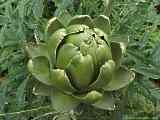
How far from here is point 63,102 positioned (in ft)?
3.22

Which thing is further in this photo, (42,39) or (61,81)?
(42,39)

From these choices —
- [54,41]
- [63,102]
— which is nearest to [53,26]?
[54,41]

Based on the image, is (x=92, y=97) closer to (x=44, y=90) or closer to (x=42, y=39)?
(x=44, y=90)

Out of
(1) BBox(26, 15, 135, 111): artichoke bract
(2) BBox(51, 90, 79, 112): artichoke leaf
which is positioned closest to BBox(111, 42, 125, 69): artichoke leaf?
(1) BBox(26, 15, 135, 111): artichoke bract

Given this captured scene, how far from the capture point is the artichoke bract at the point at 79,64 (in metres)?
0.96

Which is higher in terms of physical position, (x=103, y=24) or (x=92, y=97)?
(x=103, y=24)

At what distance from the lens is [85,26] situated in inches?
39.6

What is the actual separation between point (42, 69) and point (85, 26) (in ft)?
0.37

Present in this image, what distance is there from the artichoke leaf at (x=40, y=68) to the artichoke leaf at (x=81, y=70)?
0.05 metres

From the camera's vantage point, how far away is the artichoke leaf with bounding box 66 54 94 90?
0.95m

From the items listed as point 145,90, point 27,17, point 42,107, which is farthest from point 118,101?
point 27,17

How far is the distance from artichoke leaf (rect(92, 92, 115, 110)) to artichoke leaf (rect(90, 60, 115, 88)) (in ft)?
0.08

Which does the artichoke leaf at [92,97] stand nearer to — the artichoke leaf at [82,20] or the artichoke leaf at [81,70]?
the artichoke leaf at [81,70]

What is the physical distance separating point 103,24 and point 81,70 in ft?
0.38
